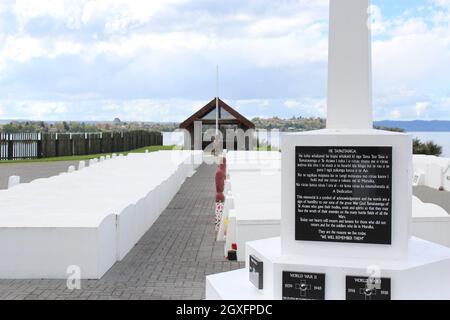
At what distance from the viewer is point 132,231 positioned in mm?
11430

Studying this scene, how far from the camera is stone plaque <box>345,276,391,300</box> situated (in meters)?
5.76

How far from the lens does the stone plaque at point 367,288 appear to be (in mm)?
5758

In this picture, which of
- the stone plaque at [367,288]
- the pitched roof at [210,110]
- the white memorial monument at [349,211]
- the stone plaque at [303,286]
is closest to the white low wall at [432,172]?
the white memorial monument at [349,211]

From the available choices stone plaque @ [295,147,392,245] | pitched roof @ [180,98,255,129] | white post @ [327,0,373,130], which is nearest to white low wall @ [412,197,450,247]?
white post @ [327,0,373,130]

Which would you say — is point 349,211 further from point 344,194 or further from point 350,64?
point 350,64

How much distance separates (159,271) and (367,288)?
14.7 ft

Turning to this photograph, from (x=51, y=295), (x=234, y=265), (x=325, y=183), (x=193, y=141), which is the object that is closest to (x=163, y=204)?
(x=234, y=265)

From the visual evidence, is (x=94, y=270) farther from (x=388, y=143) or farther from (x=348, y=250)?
(x=388, y=143)

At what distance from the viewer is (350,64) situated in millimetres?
6473

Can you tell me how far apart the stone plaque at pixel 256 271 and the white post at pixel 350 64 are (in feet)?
6.24

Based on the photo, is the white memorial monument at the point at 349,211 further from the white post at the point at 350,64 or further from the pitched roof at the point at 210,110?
the pitched roof at the point at 210,110

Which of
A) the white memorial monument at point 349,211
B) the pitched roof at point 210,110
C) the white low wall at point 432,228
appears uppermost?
the pitched roof at point 210,110

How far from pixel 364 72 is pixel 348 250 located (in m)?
2.13

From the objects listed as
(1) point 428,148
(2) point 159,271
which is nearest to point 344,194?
(2) point 159,271
